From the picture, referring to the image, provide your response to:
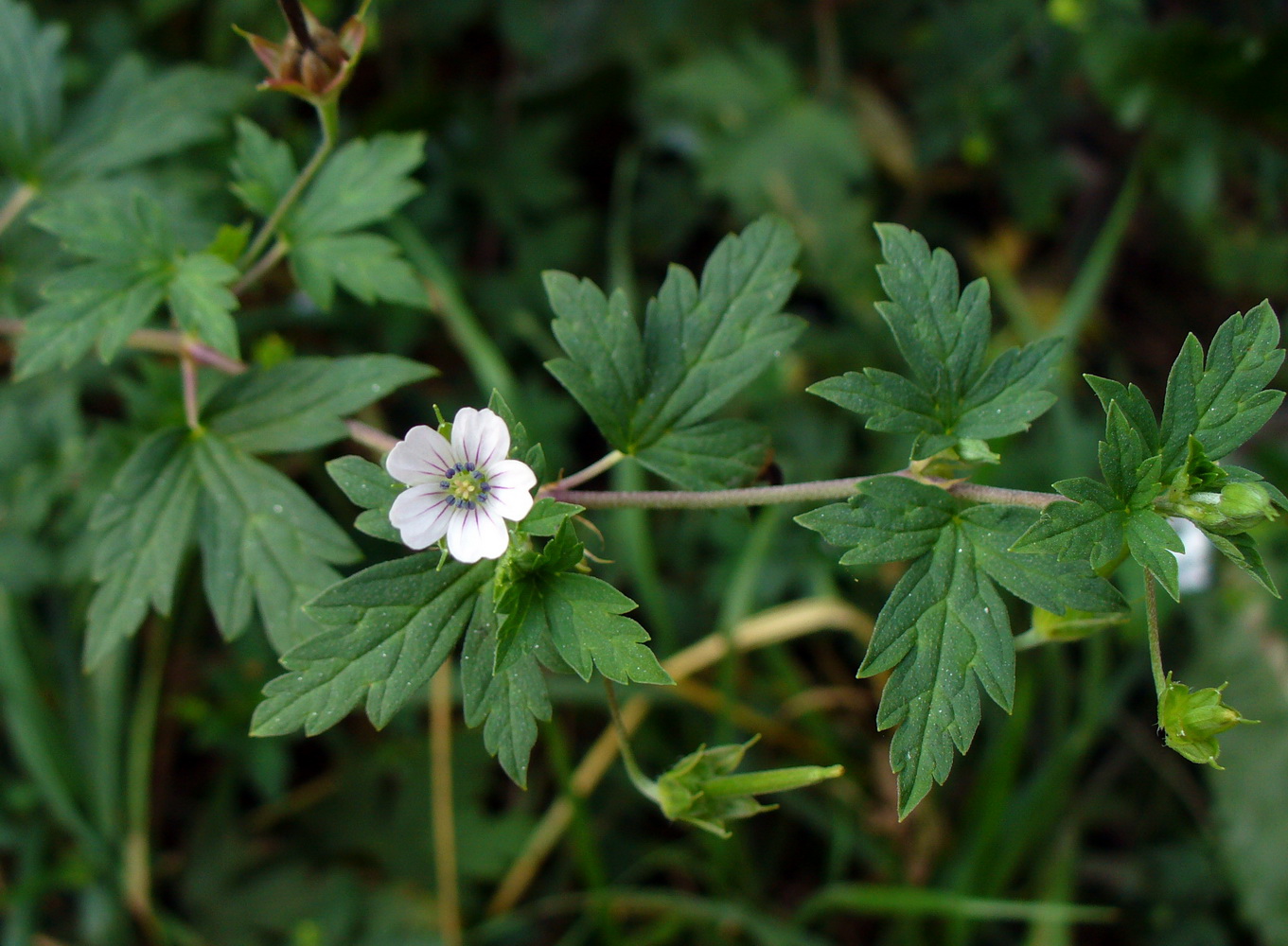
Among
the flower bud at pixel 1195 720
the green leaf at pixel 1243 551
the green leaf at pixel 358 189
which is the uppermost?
the green leaf at pixel 358 189

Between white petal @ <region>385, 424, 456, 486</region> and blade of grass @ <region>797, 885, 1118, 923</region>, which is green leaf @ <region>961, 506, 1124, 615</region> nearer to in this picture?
white petal @ <region>385, 424, 456, 486</region>

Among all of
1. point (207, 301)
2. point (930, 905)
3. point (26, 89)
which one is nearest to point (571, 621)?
point (207, 301)

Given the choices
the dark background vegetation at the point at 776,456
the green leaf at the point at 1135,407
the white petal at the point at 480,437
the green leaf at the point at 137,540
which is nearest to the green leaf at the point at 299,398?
the green leaf at the point at 137,540

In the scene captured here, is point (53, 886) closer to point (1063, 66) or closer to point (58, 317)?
point (58, 317)

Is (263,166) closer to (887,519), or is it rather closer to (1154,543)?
(887,519)

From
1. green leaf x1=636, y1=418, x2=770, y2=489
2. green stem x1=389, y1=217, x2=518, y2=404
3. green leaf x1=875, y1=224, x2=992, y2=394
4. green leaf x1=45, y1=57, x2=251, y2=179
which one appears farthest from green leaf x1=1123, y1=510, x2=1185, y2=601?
green leaf x1=45, y1=57, x2=251, y2=179

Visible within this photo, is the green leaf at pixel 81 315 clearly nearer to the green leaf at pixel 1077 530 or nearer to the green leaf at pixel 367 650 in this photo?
the green leaf at pixel 367 650

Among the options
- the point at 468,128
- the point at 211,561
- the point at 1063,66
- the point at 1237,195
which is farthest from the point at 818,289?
the point at 211,561
